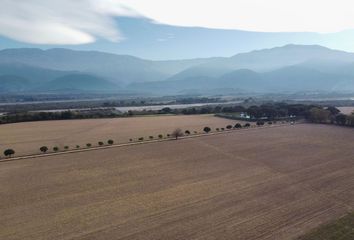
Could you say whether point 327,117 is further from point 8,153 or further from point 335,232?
point 8,153

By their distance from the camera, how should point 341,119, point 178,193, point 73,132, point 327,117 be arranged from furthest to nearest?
point 327,117 < point 341,119 < point 73,132 < point 178,193

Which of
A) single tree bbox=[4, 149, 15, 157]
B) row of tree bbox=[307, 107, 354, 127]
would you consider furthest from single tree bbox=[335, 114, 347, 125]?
single tree bbox=[4, 149, 15, 157]

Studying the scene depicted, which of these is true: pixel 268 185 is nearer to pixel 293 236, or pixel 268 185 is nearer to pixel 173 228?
pixel 293 236

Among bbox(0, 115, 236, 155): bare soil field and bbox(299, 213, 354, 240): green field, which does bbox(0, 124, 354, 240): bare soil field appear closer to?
bbox(299, 213, 354, 240): green field

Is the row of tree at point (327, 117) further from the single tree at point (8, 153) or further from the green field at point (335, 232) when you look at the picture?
the single tree at point (8, 153)

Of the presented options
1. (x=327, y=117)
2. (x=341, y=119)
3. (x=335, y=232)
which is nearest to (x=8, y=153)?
(x=335, y=232)

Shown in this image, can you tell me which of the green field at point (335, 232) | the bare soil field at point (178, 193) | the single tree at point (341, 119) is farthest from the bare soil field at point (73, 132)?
the green field at point (335, 232)
